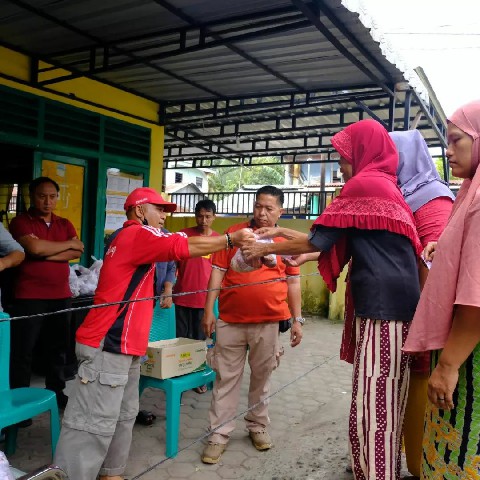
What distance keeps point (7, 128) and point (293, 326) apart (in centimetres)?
405

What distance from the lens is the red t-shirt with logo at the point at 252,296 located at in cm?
335

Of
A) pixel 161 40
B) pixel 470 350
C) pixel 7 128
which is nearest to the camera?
pixel 470 350

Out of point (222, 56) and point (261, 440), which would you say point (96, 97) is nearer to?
point (222, 56)

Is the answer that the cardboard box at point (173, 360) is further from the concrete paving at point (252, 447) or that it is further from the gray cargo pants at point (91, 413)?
the gray cargo pants at point (91, 413)

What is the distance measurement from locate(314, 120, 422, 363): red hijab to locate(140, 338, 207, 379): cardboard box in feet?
4.38

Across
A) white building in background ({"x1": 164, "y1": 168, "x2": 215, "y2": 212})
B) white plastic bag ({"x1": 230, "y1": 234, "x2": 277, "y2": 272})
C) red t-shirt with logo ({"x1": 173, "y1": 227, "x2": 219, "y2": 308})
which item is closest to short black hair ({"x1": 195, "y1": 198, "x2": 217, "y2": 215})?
red t-shirt with logo ({"x1": 173, "y1": 227, "x2": 219, "y2": 308})

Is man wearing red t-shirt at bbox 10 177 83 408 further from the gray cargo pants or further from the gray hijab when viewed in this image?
the gray hijab

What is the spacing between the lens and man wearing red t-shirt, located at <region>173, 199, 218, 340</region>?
4762 mm

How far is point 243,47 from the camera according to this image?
495cm

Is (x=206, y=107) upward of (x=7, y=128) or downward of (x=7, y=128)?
upward

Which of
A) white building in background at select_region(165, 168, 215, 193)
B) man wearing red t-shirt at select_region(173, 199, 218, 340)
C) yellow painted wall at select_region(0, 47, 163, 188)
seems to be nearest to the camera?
man wearing red t-shirt at select_region(173, 199, 218, 340)

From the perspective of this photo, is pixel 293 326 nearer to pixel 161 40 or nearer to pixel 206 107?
pixel 161 40

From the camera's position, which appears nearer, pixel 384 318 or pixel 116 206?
pixel 384 318

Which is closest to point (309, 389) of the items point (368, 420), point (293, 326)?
point (293, 326)
